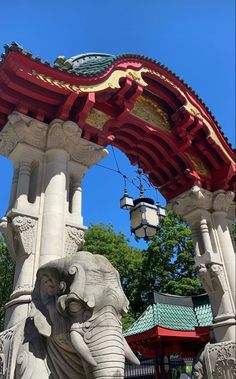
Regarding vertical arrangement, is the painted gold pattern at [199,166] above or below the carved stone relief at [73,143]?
above

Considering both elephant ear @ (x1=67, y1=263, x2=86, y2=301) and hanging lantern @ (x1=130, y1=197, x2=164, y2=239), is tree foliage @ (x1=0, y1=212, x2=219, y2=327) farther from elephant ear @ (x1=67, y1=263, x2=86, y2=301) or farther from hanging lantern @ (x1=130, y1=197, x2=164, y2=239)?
elephant ear @ (x1=67, y1=263, x2=86, y2=301)

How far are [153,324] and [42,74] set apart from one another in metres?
8.57

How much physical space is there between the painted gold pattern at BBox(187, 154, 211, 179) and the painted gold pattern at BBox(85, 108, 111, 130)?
283 centimetres

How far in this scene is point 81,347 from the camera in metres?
3.35

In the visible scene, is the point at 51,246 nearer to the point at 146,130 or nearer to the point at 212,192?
the point at 146,130

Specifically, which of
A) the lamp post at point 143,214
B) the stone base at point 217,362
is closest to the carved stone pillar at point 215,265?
the stone base at point 217,362

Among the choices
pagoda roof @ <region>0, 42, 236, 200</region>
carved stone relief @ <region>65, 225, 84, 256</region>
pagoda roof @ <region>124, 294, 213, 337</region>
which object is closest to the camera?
carved stone relief @ <region>65, 225, 84, 256</region>

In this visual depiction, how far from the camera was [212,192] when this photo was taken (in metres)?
9.80

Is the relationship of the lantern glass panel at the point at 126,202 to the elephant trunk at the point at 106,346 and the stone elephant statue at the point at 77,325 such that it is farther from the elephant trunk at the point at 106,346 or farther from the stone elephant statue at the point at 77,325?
the elephant trunk at the point at 106,346

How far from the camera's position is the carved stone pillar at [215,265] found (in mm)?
7109

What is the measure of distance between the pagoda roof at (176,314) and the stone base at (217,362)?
441 centimetres

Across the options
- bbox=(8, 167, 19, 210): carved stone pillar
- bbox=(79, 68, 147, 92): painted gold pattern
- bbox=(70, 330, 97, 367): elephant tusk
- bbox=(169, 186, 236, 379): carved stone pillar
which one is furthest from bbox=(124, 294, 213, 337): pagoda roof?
bbox=(70, 330, 97, 367): elephant tusk

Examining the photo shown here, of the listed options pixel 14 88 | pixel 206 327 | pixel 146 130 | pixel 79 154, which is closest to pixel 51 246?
pixel 79 154

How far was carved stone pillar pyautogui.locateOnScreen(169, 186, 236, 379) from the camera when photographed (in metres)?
7.11
